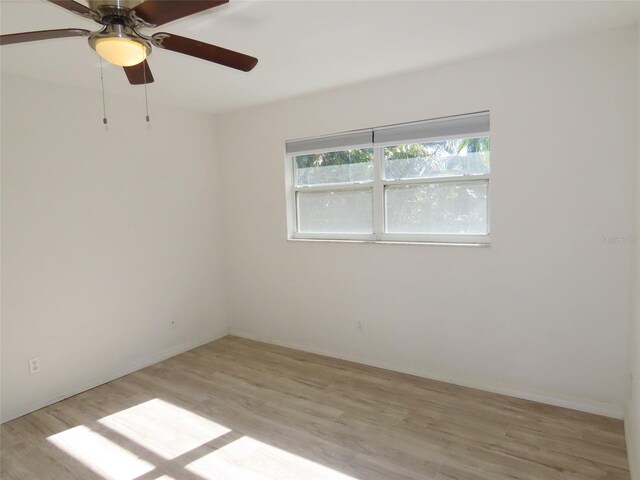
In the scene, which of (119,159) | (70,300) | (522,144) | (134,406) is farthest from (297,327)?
(522,144)

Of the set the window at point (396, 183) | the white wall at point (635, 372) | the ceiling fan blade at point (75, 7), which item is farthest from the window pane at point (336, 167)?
the ceiling fan blade at point (75, 7)

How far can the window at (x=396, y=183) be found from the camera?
9.90ft

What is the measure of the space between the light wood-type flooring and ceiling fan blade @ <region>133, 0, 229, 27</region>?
2.28 m

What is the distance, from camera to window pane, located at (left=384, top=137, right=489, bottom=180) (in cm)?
298

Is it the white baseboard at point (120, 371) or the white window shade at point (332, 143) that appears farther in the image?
the white window shade at point (332, 143)

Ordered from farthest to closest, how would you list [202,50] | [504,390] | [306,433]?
[504,390]
[306,433]
[202,50]

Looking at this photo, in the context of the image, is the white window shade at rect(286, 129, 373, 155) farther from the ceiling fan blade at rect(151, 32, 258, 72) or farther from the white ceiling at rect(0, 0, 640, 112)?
the ceiling fan blade at rect(151, 32, 258, 72)

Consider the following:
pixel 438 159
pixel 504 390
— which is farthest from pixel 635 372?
pixel 438 159

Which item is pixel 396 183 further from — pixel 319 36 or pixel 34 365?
pixel 34 365

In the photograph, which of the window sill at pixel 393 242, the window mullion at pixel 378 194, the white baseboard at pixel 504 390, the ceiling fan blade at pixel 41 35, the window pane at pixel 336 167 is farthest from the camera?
the window pane at pixel 336 167

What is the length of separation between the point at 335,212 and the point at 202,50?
220 centimetres

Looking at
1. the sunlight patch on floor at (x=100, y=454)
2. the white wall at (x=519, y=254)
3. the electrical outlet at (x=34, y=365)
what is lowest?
the sunlight patch on floor at (x=100, y=454)

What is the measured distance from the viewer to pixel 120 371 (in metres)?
3.48

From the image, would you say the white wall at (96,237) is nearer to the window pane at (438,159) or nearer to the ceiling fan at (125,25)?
the ceiling fan at (125,25)
